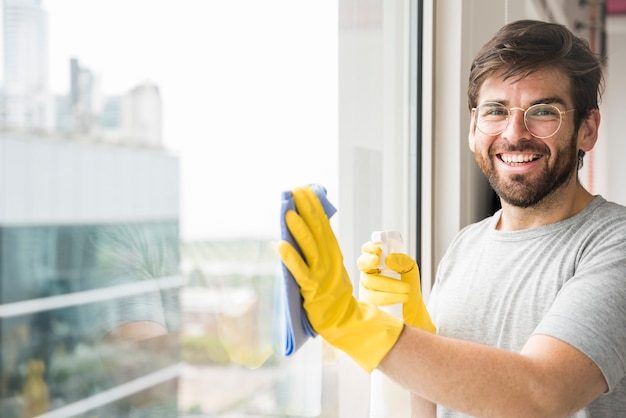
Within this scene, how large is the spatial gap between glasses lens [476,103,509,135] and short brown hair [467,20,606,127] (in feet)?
0.22

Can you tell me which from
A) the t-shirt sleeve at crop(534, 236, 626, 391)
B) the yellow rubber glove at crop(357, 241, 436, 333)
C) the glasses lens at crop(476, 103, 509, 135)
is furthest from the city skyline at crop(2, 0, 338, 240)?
the t-shirt sleeve at crop(534, 236, 626, 391)

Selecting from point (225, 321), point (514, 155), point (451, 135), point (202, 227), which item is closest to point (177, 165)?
point (202, 227)

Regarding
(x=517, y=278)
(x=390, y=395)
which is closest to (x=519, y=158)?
(x=517, y=278)

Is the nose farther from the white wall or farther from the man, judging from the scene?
the white wall

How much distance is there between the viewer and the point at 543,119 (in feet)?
4.64

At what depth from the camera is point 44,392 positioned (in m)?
0.92

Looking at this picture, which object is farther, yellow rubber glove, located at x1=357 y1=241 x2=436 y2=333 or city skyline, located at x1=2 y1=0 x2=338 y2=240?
yellow rubber glove, located at x1=357 y1=241 x2=436 y2=333

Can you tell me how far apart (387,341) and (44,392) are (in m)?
0.48

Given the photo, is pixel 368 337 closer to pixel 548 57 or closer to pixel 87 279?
pixel 87 279

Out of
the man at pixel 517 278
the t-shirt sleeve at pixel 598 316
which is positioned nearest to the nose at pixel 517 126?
the man at pixel 517 278

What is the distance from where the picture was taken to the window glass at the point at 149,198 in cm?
89

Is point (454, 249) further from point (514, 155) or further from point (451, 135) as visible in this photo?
point (451, 135)

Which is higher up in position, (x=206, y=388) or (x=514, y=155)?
(x=514, y=155)

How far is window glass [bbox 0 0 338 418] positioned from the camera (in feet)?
2.92
